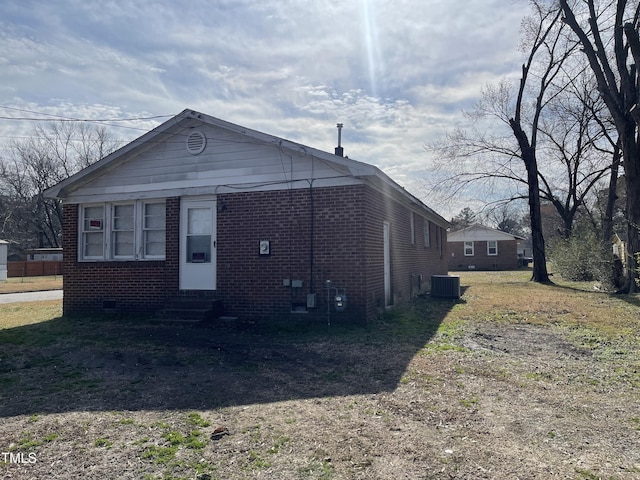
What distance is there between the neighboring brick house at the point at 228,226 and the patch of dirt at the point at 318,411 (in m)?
2.19

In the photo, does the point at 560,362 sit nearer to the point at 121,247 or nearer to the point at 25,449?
the point at 25,449

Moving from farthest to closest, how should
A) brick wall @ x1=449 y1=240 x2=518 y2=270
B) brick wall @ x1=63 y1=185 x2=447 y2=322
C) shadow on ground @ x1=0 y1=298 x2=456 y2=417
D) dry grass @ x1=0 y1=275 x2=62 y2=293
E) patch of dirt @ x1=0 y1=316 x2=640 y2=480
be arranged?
1. brick wall @ x1=449 y1=240 x2=518 y2=270
2. dry grass @ x1=0 y1=275 x2=62 y2=293
3. brick wall @ x1=63 y1=185 x2=447 y2=322
4. shadow on ground @ x1=0 y1=298 x2=456 y2=417
5. patch of dirt @ x1=0 y1=316 x2=640 y2=480

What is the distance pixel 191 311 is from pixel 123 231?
3150mm

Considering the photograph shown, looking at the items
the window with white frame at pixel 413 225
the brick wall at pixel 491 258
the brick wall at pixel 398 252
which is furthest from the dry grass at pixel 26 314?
the brick wall at pixel 491 258

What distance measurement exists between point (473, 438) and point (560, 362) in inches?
139

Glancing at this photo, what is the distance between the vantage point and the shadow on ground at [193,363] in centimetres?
523

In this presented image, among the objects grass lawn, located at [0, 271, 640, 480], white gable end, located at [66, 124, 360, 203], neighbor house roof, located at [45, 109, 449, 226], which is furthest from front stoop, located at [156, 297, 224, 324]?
neighbor house roof, located at [45, 109, 449, 226]

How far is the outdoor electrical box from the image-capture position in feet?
30.0

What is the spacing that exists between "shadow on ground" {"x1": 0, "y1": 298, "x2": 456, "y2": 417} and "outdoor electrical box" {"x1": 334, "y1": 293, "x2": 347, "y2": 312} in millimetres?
352

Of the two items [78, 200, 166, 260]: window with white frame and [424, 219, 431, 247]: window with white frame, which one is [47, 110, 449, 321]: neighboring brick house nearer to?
[78, 200, 166, 260]: window with white frame

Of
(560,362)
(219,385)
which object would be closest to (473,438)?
(219,385)

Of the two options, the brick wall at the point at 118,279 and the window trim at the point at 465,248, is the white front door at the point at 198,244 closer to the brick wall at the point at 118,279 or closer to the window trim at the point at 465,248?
the brick wall at the point at 118,279

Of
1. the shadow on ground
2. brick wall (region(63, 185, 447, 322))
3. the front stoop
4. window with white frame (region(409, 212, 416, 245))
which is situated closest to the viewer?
the shadow on ground

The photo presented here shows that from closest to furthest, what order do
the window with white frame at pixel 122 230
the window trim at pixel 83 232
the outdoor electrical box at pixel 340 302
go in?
the outdoor electrical box at pixel 340 302 → the window with white frame at pixel 122 230 → the window trim at pixel 83 232
